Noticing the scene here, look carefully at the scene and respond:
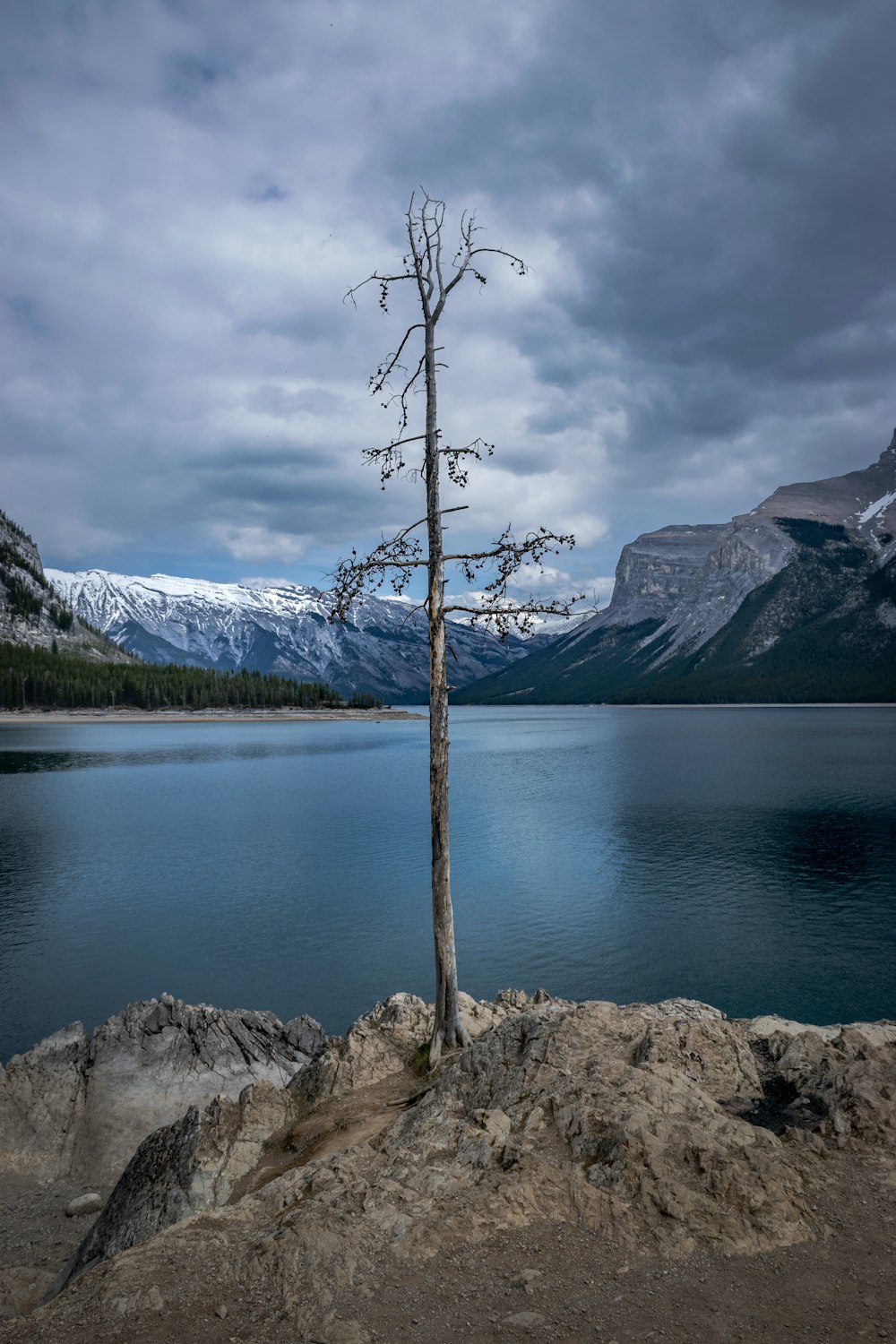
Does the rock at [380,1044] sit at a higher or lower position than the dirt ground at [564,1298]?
lower

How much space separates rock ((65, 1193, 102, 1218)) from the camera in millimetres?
13000

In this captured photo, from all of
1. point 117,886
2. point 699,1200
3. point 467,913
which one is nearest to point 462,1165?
point 699,1200

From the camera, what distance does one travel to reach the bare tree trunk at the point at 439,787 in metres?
14.6

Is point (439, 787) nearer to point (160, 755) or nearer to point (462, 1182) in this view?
point (462, 1182)

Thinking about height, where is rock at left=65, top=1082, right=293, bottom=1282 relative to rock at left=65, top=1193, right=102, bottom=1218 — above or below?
above

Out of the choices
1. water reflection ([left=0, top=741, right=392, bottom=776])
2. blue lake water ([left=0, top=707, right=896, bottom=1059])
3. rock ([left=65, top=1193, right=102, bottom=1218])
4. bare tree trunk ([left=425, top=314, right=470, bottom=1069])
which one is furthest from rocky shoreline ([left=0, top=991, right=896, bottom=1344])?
water reflection ([left=0, top=741, right=392, bottom=776])

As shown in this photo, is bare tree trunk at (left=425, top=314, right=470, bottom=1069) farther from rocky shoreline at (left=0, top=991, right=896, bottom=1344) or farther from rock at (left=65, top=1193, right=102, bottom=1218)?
rock at (left=65, top=1193, right=102, bottom=1218)

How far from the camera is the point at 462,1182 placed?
856 cm

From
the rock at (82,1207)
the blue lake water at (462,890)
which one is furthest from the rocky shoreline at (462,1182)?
the blue lake water at (462,890)

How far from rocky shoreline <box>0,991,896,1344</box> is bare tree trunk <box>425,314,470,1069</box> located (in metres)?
1.15

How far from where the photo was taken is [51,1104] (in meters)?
15.8

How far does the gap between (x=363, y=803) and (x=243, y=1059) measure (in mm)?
48258

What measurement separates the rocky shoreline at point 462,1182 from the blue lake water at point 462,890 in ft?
31.8

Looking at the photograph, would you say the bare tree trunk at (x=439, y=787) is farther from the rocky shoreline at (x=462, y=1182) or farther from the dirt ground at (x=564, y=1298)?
the dirt ground at (x=564, y=1298)
